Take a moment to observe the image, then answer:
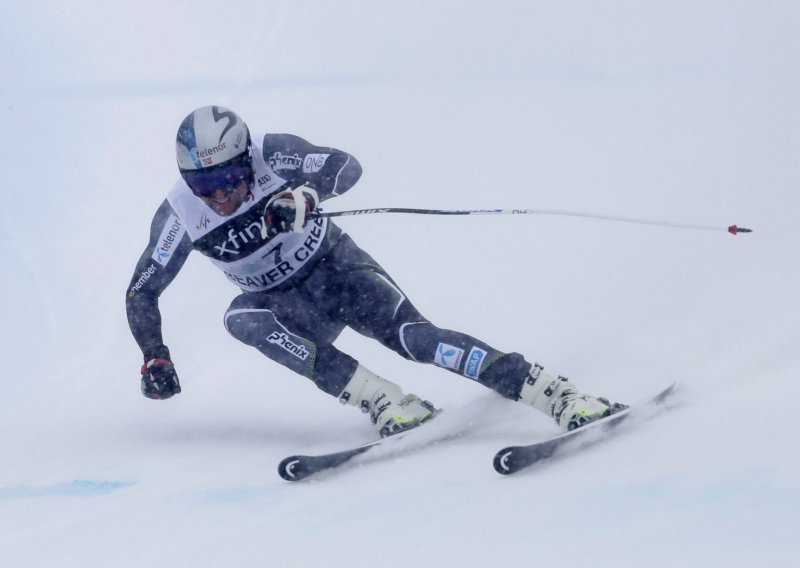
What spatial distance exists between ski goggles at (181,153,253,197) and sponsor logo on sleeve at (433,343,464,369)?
927 millimetres

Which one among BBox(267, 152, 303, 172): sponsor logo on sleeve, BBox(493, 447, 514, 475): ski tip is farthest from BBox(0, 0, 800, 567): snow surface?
BBox(267, 152, 303, 172): sponsor logo on sleeve

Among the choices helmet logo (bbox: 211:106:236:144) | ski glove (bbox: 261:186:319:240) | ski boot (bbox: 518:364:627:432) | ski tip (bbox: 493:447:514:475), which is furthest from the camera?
helmet logo (bbox: 211:106:236:144)

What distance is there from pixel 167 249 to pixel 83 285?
2803mm

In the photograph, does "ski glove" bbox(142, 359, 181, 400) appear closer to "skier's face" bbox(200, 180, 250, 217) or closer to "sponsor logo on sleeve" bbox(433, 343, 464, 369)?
"skier's face" bbox(200, 180, 250, 217)

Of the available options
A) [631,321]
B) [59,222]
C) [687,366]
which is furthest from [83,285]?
[687,366]

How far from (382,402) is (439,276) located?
2216 mm

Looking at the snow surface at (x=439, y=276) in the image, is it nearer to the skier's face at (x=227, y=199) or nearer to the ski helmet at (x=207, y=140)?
the skier's face at (x=227, y=199)

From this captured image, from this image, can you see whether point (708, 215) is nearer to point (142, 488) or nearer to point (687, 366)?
point (687, 366)

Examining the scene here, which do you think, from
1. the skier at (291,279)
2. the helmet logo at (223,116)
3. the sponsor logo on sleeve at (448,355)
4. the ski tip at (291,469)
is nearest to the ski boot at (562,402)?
the skier at (291,279)

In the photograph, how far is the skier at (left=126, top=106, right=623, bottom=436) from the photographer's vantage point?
Result: 329 centimetres

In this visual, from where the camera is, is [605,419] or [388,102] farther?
[388,102]

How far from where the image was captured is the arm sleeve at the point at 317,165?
3510 mm

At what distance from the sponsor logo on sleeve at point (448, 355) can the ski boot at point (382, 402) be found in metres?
0.23

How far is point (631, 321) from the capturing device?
176 inches
